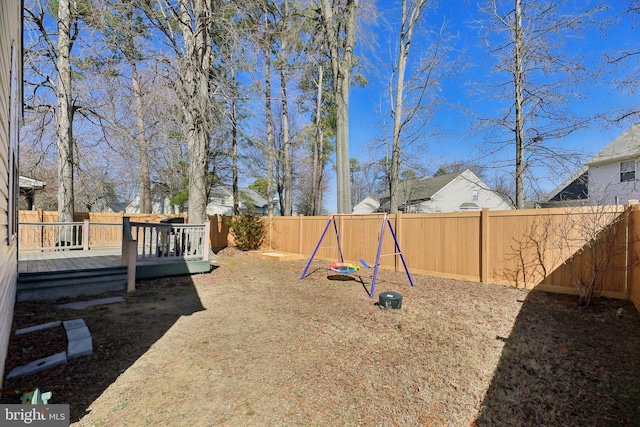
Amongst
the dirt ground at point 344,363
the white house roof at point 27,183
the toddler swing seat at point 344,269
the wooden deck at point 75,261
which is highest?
the white house roof at point 27,183

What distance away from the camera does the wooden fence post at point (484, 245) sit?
5.97 metres

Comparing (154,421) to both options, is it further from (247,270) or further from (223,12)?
(223,12)

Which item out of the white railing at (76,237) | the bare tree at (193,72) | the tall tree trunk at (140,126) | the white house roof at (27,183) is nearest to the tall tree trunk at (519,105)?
the bare tree at (193,72)

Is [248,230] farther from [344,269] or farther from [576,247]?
[576,247]

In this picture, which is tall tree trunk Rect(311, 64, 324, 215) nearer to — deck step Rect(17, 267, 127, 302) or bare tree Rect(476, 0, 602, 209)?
bare tree Rect(476, 0, 602, 209)

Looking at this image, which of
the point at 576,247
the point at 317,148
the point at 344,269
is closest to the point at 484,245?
the point at 576,247

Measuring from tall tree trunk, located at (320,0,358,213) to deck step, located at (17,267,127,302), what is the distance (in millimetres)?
6481

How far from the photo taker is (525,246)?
5.48 m

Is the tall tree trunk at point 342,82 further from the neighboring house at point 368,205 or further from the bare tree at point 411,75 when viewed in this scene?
the neighboring house at point 368,205

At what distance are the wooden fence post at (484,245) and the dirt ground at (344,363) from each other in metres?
1.01

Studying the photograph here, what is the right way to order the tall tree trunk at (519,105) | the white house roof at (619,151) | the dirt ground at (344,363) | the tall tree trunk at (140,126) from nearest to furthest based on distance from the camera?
the dirt ground at (344,363), the tall tree trunk at (140,126), the tall tree trunk at (519,105), the white house roof at (619,151)

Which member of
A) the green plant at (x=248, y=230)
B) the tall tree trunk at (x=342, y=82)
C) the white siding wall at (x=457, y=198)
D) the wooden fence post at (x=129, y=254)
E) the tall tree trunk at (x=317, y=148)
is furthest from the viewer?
the white siding wall at (x=457, y=198)

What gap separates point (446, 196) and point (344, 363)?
20738mm

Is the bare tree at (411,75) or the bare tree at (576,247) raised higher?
the bare tree at (411,75)
